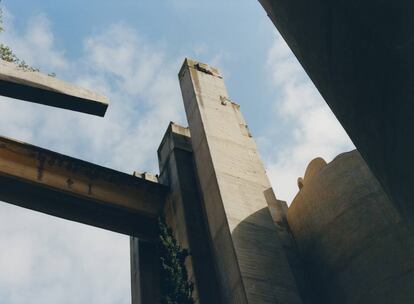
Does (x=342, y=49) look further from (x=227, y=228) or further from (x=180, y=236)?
(x=180, y=236)

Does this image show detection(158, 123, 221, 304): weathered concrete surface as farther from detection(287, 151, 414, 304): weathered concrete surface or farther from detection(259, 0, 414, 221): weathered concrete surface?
detection(259, 0, 414, 221): weathered concrete surface

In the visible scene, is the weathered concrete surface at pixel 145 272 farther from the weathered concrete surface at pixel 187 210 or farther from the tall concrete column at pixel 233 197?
the tall concrete column at pixel 233 197

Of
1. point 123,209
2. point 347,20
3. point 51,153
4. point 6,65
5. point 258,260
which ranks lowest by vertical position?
point 347,20

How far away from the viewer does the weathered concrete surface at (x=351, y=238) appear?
27.0 ft

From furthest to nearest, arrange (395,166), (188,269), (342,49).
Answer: (188,269)
(395,166)
(342,49)

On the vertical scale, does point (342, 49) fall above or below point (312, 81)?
below

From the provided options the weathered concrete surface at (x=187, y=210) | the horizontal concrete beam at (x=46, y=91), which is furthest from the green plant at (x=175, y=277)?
the horizontal concrete beam at (x=46, y=91)

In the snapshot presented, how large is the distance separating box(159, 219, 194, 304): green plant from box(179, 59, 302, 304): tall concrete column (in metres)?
0.69

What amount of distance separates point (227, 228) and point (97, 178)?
A: 444 cm

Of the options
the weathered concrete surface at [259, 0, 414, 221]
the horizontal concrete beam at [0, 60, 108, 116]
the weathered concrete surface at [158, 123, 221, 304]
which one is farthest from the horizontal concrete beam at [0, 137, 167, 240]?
the weathered concrete surface at [259, 0, 414, 221]

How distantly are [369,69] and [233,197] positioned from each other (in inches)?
236

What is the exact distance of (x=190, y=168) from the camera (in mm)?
12453

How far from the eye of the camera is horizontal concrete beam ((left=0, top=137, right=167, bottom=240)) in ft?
37.7

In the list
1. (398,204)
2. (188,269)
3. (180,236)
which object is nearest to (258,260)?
(188,269)
